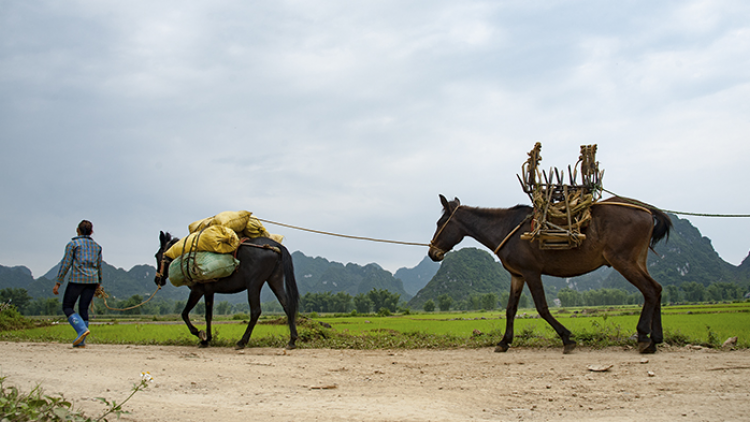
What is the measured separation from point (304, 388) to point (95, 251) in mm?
5179

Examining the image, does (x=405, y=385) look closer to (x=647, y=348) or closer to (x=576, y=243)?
(x=576, y=243)

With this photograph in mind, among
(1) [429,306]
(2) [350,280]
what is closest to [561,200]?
(1) [429,306]

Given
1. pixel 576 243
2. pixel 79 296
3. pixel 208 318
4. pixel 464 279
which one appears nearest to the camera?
pixel 576 243

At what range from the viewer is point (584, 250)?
6488mm

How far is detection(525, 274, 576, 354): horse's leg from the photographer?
6416 millimetres

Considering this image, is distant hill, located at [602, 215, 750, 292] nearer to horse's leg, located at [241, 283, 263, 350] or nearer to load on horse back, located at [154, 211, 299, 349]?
load on horse back, located at [154, 211, 299, 349]

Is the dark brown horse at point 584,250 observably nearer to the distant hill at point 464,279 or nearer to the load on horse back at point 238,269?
the load on horse back at point 238,269

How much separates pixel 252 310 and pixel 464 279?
4703 cm

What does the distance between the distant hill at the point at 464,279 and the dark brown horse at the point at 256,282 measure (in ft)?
131

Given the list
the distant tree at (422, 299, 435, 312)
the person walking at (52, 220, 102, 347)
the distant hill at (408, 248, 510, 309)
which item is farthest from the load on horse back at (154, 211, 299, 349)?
the distant hill at (408, 248, 510, 309)

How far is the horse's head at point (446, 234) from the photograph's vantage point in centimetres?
784

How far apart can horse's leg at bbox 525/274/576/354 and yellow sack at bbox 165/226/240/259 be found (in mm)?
5186

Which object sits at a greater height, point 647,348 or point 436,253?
point 436,253

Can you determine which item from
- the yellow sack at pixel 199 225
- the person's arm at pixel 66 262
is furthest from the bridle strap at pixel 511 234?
the person's arm at pixel 66 262
